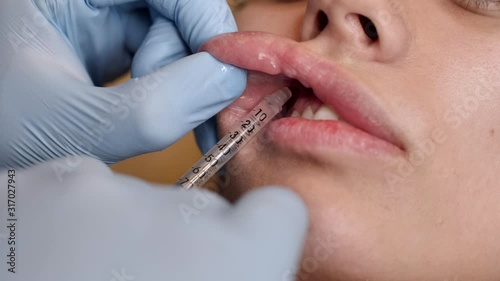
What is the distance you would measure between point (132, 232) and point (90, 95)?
0.88 ft

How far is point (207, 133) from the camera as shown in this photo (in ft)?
3.29

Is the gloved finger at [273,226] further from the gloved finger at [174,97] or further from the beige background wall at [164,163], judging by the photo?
the beige background wall at [164,163]

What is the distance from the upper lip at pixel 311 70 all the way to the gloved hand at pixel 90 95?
4cm

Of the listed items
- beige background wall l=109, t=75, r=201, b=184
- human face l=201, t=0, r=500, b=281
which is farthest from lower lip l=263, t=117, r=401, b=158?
beige background wall l=109, t=75, r=201, b=184

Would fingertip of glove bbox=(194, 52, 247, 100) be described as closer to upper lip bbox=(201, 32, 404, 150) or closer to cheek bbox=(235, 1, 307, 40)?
upper lip bbox=(201, 32, 404, 150)

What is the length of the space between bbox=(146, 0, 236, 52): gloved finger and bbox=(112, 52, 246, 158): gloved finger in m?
0.09

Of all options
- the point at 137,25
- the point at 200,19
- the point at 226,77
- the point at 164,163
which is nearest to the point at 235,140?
the point at 226,77

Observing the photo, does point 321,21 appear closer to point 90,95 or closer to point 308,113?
point 308,113

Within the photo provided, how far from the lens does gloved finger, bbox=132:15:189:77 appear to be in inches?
38.4

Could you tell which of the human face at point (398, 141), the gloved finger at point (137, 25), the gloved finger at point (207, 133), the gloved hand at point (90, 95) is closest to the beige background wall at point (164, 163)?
the gloved finger at point (137, 25)

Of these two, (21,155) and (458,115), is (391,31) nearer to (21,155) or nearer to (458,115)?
(458,115)

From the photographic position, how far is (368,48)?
2.71 feet

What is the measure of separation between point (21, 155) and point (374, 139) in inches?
20.8

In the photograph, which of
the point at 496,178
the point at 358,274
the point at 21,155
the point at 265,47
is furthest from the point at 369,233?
the point at 21,155
